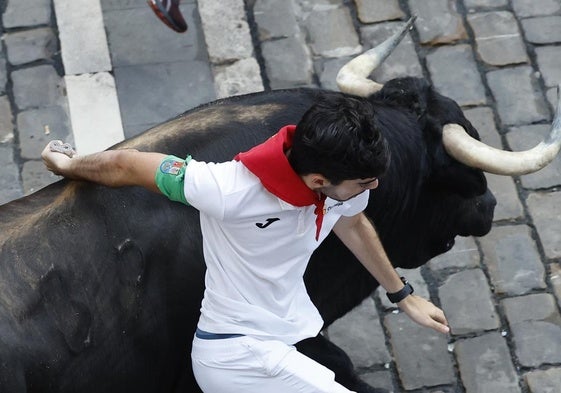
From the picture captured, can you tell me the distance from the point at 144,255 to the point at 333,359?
1.16m

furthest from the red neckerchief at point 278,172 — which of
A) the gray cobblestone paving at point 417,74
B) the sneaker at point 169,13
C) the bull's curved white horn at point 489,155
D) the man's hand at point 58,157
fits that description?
the sneaker at point 169,13

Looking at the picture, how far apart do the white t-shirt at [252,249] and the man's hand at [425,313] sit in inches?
26.1

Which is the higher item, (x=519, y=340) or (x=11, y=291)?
(x=11, y=291)

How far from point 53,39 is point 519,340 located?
363 centimetres

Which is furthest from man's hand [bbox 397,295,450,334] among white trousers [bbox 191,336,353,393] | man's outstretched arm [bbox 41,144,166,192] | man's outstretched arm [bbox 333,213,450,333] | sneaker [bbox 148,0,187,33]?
sneaker [bbox 148,0,187,33]

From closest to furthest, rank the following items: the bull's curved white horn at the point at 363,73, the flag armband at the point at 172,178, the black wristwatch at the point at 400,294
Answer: the flag armband at the point at 172,178, the black wristwatch at the point at 400,294, the bull's curved white horn at the point at 363,73

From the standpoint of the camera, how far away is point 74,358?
4336 millimetres

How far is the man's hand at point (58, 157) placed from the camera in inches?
183

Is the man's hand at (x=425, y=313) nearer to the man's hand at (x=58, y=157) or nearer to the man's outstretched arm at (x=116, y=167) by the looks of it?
the man's outstretched arm at (x=116, y=167)

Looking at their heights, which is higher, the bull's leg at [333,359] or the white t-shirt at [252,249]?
the white t-shirt at [252,249]

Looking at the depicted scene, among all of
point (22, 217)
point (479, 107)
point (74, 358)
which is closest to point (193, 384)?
point (74, 358)

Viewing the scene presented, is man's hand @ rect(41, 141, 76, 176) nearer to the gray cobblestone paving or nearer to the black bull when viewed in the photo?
the black bull

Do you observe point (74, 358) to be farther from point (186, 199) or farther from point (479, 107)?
point (479, 107)

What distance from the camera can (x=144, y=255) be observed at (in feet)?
14.7
